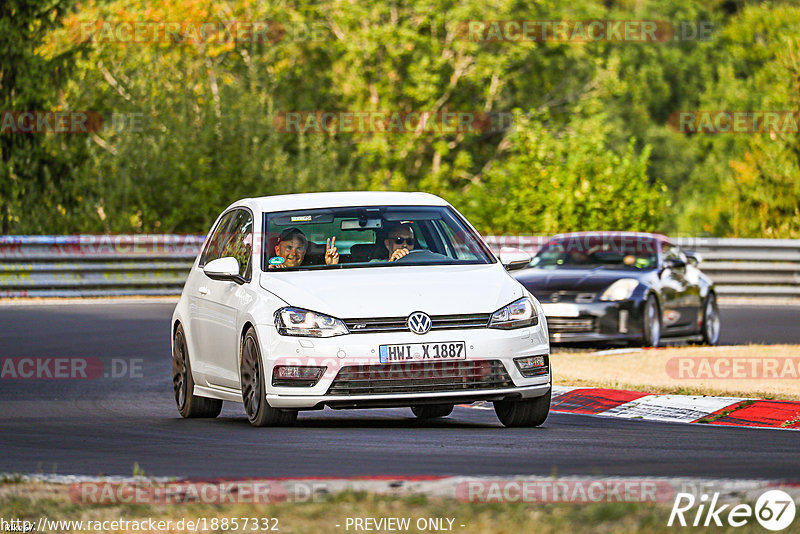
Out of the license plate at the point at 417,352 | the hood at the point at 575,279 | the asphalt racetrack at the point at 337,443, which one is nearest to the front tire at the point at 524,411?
the asphalt racetrack at the point at 337,443

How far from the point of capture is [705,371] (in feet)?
49.9

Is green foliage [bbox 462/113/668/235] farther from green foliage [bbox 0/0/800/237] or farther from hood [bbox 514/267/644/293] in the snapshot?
hood [bbox 514/267/644/293]

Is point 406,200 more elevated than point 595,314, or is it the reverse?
point 406,200

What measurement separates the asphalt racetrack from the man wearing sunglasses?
117 cm

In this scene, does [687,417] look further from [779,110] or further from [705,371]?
[779,110]

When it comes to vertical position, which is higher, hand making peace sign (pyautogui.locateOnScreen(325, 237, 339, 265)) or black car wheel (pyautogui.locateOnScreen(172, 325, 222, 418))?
hand making peace sign (pyautogui.locateOnScreen(325, 237, 339, 265))

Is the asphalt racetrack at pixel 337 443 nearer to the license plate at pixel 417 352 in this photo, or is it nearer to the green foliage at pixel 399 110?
the license plate at pixel 417 352

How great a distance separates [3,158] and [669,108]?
4900 cm

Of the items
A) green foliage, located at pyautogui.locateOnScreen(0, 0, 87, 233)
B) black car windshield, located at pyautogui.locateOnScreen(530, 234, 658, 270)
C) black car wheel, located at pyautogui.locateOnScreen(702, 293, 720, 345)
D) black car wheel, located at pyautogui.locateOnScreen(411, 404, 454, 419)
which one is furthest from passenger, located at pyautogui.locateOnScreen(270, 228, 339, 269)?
green foliage, located at pyautogui.locateOnScreen(0, 0, 87, 233)

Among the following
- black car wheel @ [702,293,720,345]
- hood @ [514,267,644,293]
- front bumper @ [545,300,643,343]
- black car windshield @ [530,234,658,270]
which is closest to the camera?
front bumper @ [545,300,643,343]

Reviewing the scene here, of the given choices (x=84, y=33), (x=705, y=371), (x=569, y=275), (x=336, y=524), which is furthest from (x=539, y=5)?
(x=336, y=524)

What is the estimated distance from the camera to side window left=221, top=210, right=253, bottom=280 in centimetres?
1127

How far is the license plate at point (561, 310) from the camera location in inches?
729

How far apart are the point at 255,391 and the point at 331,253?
1133mm
